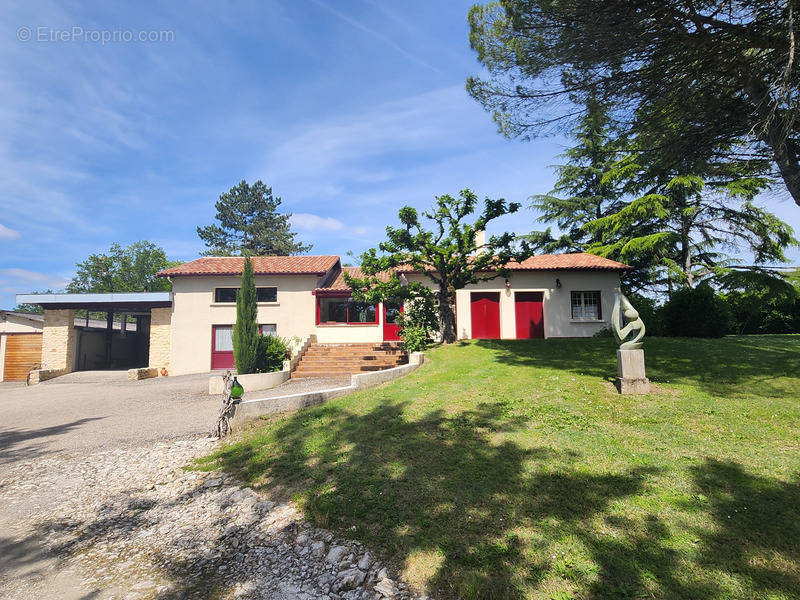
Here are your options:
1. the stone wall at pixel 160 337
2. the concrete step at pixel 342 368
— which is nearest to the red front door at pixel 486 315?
the concrete step at pixel 342 368

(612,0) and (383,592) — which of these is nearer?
(383,592)

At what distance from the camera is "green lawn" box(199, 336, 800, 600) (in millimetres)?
3133

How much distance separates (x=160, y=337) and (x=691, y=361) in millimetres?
21872

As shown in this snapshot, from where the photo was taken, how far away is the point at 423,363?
1272 centimetres

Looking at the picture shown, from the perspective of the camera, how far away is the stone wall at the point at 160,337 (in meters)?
19.5

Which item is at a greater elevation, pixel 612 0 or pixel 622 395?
pixel 612 0

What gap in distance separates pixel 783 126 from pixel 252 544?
11.0m

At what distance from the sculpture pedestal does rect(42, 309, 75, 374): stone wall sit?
24.4m

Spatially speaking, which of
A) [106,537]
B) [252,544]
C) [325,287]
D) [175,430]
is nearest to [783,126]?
[252,544]

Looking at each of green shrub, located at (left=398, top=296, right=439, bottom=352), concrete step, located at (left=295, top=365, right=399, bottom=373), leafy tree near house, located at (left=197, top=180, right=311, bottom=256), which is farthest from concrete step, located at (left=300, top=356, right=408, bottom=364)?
leafy tree near house, located at (left=197, top=180, right=311, bottom=256)

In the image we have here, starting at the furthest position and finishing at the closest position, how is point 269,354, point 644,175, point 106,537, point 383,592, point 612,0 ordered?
point 269,354, point 644,175, point 612,0, point 106,537, point 383,592

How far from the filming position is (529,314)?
1842cm

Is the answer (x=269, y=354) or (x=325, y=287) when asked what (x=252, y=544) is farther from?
(x=325, y=287)

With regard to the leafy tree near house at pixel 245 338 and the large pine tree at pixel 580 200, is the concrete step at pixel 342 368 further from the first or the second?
the large pine tree at pixel 580 200
